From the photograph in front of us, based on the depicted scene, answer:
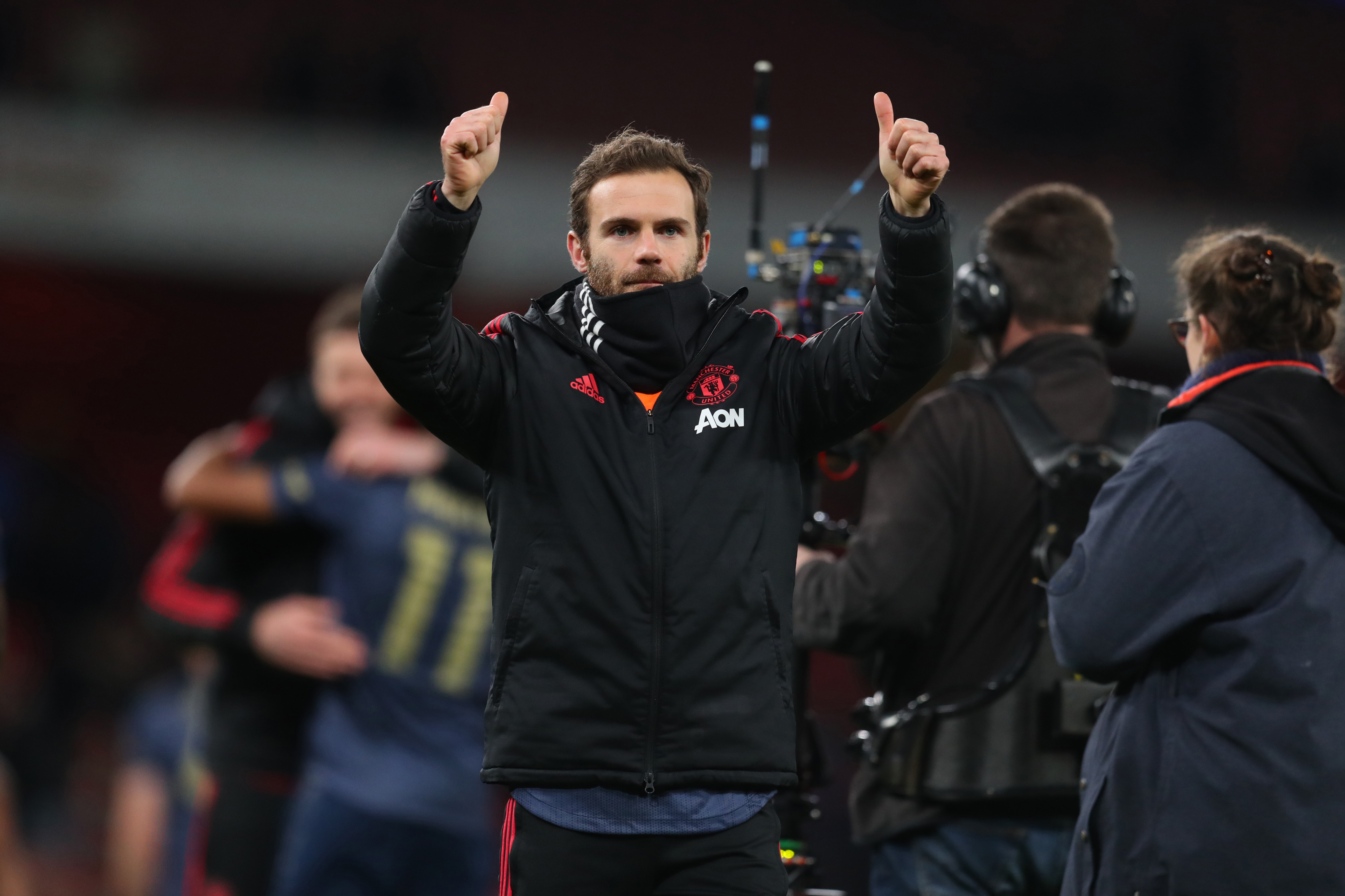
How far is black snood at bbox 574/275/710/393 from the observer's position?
2.11 metres

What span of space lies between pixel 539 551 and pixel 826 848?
3095 mm

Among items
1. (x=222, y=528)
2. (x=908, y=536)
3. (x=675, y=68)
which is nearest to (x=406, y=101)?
(x=675, y=68)

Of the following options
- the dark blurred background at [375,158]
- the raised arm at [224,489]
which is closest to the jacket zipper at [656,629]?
the raised arm at [224,489]

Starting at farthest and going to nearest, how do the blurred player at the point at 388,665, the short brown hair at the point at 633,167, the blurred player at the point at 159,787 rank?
the blurred player at the point at 159,787, the blurred player at the point at 388,665, the short brown hair at the point at 633,167

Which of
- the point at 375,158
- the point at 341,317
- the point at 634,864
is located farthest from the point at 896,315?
the point at 375,158

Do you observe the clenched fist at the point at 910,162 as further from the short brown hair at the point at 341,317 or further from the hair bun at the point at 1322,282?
the short brown hair at the point at 341,317

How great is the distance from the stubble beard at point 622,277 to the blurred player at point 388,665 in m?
1.81

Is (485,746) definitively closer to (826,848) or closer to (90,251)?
(826,848)

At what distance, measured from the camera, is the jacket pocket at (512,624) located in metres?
2.04

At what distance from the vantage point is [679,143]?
222 centimetres

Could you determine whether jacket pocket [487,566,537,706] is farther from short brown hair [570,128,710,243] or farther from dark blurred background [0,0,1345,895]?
dark blurred background [0,0,1345,895]

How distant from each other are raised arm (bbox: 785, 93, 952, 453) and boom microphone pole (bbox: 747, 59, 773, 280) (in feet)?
2.09

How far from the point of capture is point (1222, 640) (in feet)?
7.15

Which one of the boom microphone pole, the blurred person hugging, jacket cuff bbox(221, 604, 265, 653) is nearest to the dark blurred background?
the blurred person hugging
